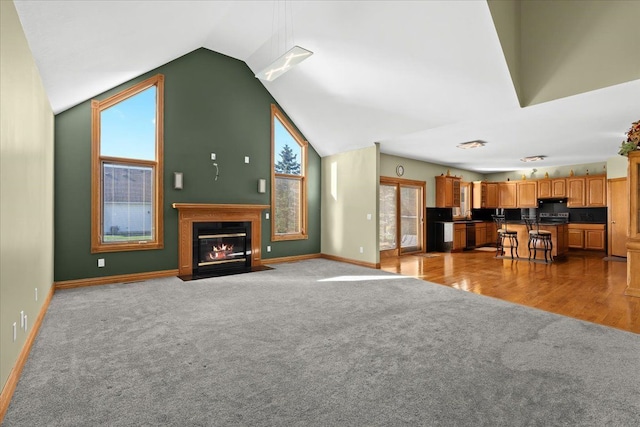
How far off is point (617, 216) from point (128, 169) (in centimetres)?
1087

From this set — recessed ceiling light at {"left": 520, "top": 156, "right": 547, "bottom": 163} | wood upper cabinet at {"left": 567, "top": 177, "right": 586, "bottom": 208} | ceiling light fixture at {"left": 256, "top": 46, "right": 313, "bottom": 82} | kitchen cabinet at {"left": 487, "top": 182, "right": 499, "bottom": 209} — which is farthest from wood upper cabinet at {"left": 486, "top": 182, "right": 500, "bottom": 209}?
ceiling light fixture at {"left": 256, "top": 46, "right": 313, "bottom": 82}

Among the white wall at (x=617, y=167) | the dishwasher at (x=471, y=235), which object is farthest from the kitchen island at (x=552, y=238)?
the white wall at (x=617, y=167)

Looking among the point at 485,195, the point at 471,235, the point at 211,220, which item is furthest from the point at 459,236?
the point at 211,220

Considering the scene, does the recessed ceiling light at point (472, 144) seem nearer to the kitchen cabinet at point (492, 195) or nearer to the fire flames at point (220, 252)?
the kitchen cabinet at point (492, 195)

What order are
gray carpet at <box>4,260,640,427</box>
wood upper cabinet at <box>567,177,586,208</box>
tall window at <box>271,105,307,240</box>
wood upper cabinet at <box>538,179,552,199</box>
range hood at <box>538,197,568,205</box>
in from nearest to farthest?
1. gray carpet at <box>4,260,640,427</box>
2. tall window at <box>271,105,307,240</box>
3. wood upper cabinet at <box>567,177,586,208</box>
4. range hood at <box>538,197,568,205</box>
5. wood upper cabinet at <box>538,179,552,199</box>

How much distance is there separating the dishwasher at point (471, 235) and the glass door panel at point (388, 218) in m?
2.78

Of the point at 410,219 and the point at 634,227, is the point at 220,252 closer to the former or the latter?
the point at 410,219

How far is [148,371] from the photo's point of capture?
88.8 inches

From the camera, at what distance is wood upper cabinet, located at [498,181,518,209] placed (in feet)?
33.0

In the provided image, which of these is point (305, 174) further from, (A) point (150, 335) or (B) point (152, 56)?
(A) point (150, 335)

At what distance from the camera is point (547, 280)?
5148 mm

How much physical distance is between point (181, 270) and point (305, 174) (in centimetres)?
340

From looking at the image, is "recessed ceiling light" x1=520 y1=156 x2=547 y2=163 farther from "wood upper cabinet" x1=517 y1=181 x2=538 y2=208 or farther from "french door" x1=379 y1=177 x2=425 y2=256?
"french door" x1=379 y1=177 x2=425 y2=256

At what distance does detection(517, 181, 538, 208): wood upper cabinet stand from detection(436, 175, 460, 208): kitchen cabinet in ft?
7.97
